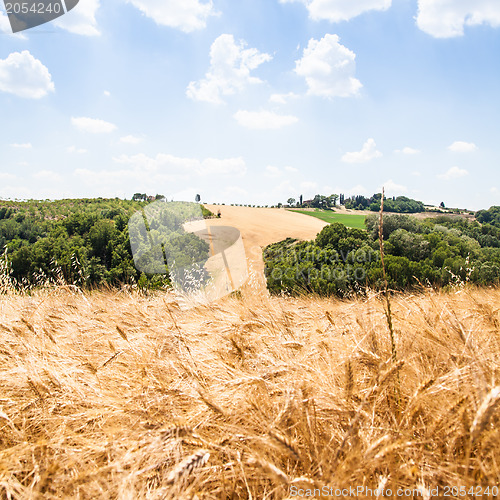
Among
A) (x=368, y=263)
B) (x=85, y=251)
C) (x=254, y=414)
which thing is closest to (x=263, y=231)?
(x=85, y=251)

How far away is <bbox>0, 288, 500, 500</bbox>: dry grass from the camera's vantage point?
1.03 metres

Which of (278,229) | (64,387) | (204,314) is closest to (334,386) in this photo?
(64,387)

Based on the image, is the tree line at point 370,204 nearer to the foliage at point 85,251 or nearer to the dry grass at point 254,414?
the foliage at point 85,251

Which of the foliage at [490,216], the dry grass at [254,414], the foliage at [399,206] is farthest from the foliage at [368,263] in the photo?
the foliage at [490,216]

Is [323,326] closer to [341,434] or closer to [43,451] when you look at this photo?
[341,434]

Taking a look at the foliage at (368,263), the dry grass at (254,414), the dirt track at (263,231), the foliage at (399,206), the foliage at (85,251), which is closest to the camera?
the dry grass at (254,414)

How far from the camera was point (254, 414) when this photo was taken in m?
1.36

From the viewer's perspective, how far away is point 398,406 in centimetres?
139

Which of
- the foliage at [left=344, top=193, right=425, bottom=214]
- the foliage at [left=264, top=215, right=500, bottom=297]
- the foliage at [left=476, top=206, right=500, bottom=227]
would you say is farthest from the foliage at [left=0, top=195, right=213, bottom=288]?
the foliage at [left=476, top=206, right=500, bottom=227]

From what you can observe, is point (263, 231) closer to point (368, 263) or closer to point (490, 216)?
point (368, 263)

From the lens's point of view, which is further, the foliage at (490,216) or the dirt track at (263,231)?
the foliage at (490,216)

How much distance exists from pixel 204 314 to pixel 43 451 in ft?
7.91

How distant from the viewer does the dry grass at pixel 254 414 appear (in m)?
1.03

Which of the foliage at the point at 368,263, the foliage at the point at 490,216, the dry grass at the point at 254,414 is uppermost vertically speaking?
the foliage at the point at 490,216
